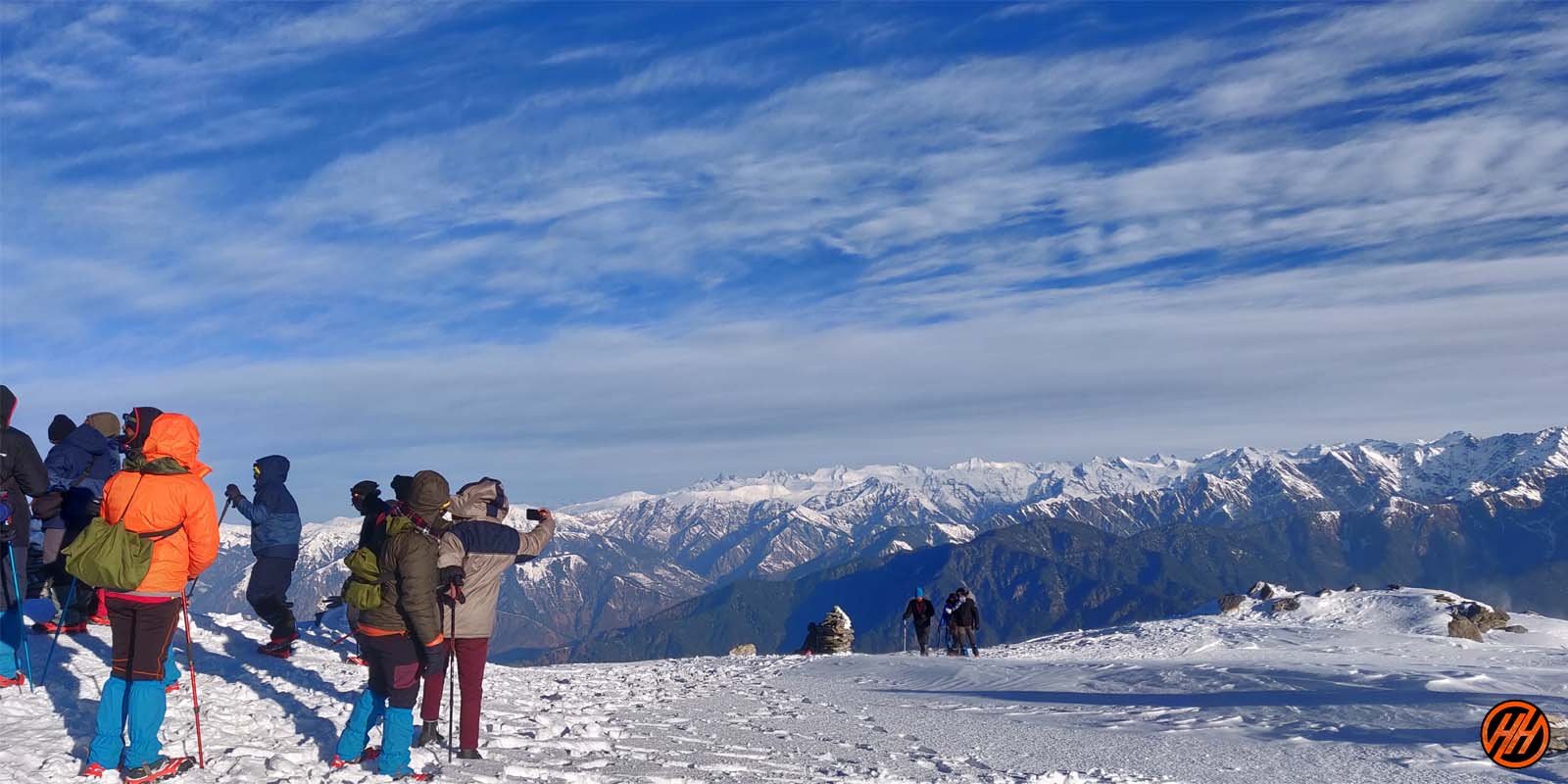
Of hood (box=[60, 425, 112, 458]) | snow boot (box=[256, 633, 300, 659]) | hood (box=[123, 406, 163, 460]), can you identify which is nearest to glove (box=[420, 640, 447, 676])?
hood (box=[123, 406, 163, 460])

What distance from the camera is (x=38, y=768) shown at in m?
8.59

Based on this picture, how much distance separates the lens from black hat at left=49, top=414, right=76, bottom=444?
49.9 feet

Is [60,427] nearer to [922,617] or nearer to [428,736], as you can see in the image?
[428,736]

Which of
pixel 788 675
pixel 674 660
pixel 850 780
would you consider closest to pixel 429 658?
pixel 850 780

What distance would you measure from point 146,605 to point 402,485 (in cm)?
256

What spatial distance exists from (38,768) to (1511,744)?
13344mm

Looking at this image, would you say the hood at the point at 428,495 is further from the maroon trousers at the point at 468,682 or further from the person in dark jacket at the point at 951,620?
the person in dark jacket at the point at 951,620

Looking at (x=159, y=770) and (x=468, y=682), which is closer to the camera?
(x=159, y=770)

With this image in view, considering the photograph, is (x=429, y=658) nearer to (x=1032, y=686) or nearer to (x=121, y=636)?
(x=121, y=636)

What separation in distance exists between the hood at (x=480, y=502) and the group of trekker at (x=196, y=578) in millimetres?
14

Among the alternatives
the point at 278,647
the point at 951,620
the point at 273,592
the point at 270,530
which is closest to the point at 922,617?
the point at 951,620

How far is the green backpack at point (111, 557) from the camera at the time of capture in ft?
26.9

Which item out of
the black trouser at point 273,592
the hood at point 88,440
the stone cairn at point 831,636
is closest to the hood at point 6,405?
the hood at point 88,440

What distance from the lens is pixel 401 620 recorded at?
31.2ft
